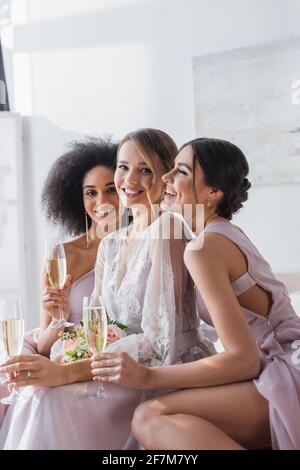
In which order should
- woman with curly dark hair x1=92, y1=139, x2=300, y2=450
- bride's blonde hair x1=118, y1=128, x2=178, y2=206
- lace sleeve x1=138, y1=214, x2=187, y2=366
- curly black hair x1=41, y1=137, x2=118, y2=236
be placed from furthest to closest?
curly black hair x1=41, y1=137, x2=118, y2=236 < bride's blonde hair x1=118, y1=128, x2=178, y2=206 < lace sleeve x1=138, y1=214, x2=187, y2=366 < woman with curly dark hair x1=92, y1=139, x2=300, y2=450

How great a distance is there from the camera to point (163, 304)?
234 cm

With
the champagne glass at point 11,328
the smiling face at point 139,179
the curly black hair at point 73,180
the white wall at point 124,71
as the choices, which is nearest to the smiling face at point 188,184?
the smiling face at point 139,179

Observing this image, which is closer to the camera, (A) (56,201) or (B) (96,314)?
(B) (96,314)

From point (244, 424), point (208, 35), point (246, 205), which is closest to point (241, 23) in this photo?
point (208, 35)

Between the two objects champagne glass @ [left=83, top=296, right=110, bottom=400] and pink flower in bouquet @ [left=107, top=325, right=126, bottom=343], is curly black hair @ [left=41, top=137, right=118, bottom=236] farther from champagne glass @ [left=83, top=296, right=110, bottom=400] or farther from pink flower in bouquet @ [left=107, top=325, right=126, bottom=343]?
champagne glass @ [left=83, top=296, right=110, bottom=400]

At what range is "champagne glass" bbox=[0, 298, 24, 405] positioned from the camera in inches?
82.0

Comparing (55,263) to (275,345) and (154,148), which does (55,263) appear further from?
(275,345)

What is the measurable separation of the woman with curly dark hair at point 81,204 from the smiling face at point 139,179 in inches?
17.5

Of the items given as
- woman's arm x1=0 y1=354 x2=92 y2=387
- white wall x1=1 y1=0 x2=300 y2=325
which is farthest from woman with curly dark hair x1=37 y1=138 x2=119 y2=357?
white wall x1=1 y1=0 x2=300 y2=325

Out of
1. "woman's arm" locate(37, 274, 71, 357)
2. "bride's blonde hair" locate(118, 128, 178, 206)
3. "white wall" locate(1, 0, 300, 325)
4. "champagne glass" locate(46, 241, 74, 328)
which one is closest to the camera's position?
"champagne glass" locate(46, 241, 74, 328)

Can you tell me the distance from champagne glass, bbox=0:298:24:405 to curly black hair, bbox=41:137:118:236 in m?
1.42
